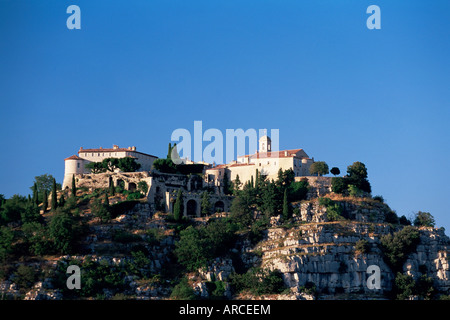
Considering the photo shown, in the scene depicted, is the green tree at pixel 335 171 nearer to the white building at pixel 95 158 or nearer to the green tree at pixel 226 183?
the green tree at pixel 226 183

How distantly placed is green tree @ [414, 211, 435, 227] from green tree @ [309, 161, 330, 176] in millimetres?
14342

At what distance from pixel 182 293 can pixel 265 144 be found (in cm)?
3975

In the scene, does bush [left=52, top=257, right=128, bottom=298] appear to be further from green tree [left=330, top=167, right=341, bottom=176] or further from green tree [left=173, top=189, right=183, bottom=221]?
green tree [left=330, top=167, right=341, bottom=176]

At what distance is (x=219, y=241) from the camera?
9831 centimetres

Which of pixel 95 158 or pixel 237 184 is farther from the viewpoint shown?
pixel 95 158

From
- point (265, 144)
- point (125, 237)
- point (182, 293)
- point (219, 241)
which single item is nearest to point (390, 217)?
point (219, 241)


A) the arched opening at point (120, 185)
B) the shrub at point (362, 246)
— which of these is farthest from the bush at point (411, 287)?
the arched opening at point (120, 185)

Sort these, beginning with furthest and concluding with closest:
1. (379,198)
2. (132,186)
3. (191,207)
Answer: (132,186) < (379,198) < (191,207)

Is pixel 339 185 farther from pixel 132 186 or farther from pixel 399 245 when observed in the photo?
pixel 132 186

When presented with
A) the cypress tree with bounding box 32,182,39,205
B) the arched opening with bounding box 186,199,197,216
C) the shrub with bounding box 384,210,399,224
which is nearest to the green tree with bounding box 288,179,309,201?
the shrub with bounding box 384,210,399,224

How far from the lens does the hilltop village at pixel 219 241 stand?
91.6 metres

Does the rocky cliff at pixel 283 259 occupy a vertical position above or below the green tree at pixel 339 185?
below

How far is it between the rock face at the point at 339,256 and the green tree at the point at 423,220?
4.57 meters

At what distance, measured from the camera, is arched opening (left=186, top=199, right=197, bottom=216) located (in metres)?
110
